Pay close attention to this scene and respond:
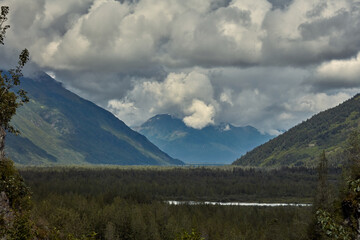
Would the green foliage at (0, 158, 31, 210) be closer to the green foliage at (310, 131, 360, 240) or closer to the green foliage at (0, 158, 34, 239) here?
the green foliage at (0, 158, 34, 239)

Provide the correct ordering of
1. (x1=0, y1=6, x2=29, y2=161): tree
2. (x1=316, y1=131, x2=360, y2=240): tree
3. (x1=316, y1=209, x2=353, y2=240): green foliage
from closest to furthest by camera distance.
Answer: (x1=316, y1=209, x2=353, y2=240): green foliage, (x1=316, y1=131, x2=360, y2=240): tree, (x1=0, y1=6, x2=29, y2=161): tree

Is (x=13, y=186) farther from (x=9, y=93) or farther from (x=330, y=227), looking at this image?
(x=330, y=227)

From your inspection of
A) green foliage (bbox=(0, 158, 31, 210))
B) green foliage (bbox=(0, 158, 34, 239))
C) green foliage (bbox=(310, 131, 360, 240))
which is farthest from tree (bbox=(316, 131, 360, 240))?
green foliage (bbox=(0, 158, 31, 210))

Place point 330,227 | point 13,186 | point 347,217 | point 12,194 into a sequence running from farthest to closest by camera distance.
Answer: point 347,217
point 12,194
point 13,186
point 330,227

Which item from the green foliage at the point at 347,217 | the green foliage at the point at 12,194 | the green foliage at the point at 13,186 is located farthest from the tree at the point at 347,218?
the green foliage at the point at 13,186

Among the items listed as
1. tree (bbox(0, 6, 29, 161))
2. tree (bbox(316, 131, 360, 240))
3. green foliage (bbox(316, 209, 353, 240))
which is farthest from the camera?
tree (bbox(0, 6, 29, 161))

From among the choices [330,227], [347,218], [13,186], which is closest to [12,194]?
[13,186]

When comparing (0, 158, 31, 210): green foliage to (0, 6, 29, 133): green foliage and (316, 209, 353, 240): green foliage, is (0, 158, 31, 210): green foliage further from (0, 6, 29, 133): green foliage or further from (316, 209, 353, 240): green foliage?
(316, 209, 353, 240): green foliage

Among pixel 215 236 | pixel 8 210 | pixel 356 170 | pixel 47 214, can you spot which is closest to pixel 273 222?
pixel 215 236

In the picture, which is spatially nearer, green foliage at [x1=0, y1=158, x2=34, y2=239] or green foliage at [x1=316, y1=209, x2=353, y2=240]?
green foliage at [x1=316, y1=209, x2=353, y2=240]

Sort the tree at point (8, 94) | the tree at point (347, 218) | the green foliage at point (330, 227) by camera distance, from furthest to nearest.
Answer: the tree at point (8, 94)
the tree at point (347, 218)
the green foliage at point (330, 227)

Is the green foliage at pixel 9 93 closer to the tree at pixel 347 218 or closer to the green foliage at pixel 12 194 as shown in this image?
the green foliage at pixel 12 194

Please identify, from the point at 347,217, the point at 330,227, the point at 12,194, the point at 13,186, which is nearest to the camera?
the point at 330,227

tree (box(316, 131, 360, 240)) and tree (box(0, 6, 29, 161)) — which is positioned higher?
tree (box(0, 6, 29, 161))
